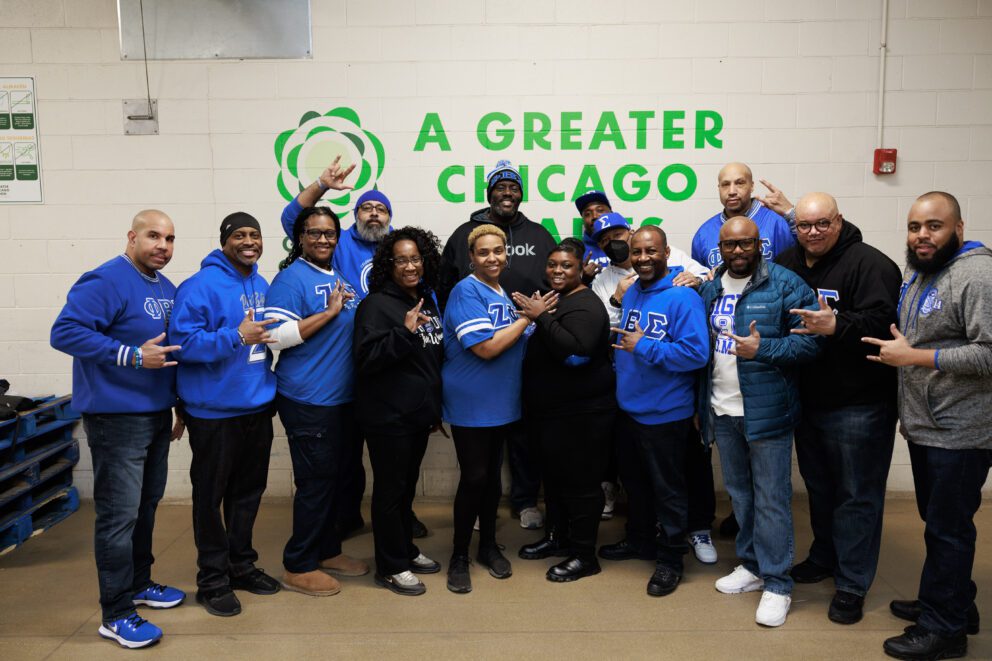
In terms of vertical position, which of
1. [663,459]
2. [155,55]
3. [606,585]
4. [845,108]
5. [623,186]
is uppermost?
[155,55]

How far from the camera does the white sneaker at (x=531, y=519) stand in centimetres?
395

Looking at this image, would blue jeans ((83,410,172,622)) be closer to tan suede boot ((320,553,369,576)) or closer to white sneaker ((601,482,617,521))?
tan suede boot ((320,553,369,576))

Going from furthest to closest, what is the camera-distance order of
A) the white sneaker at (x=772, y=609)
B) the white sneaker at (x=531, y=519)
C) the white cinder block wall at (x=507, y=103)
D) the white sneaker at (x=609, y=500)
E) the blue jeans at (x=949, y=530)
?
the white cinder block wall at (x=507, y=103) → the white sneaker at (x=609, y=500) → the white sneaker at (x=531, y=519) → the white sneaker at (x=772, y=609) → the blue jeans at (x=949, y=530)

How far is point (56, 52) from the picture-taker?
4199mm

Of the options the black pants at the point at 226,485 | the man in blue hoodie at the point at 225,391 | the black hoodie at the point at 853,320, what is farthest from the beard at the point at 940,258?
the black pants at the point at 226,485

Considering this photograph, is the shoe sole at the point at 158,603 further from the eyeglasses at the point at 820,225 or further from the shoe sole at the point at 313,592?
the eyeglasses at the point at 820,225

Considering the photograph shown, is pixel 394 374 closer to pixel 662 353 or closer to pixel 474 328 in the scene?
pixel 474 328

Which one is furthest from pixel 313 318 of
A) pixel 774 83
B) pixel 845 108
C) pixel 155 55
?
pixel 845 108

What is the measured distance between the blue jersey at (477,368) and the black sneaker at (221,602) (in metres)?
1.17

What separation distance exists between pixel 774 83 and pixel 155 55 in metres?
3.70

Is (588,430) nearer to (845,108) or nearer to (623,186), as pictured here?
(623,186)

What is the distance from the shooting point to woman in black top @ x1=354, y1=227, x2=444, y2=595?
2.95 metres

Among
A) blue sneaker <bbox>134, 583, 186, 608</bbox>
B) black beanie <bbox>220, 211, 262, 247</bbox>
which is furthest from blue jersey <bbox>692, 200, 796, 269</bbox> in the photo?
blue sneaker <bbox>134, 583, 186, 608</bbox>

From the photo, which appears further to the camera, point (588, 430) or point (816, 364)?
point (588, 430)
